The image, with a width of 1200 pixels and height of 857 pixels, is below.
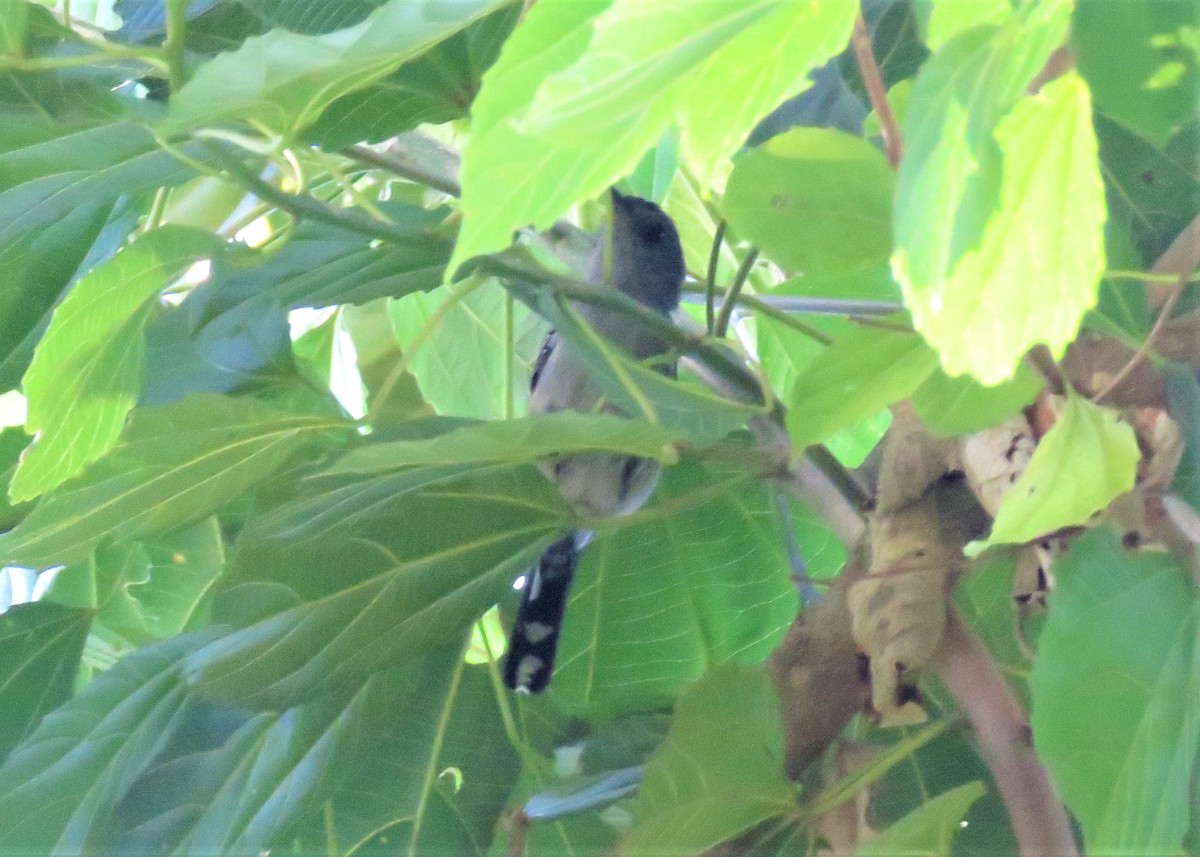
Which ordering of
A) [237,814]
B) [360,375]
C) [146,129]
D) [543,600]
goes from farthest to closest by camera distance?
[360,375] < [543,600] < [237,814] < [146,129]

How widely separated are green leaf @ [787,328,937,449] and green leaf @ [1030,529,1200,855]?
13 centimetres

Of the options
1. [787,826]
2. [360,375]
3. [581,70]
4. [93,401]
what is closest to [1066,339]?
[581,70]

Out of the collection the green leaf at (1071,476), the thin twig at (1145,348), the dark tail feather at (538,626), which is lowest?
the dark tail feather at (538,626)

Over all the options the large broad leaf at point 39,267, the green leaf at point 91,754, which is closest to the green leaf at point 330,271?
the large broad leaf at point 39,267

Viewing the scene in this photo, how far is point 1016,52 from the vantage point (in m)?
0.29

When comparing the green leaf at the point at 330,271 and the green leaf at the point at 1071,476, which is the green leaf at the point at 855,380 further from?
the green leaf at the point at 330,271

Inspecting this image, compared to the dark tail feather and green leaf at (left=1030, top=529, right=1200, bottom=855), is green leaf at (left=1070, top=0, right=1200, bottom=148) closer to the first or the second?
green leaf at (left=1030, top=529, right=1200, bottom=855)

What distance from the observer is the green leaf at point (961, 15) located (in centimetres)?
29

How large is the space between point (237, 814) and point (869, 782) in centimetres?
39

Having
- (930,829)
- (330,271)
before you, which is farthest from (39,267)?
(930,829)

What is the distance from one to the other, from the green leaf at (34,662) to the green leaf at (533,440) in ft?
→ 1.46

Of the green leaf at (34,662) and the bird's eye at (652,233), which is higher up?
the bird's eye at (652,233)

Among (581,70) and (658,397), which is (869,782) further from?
(581,70)

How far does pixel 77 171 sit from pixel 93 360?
0.11 metres
